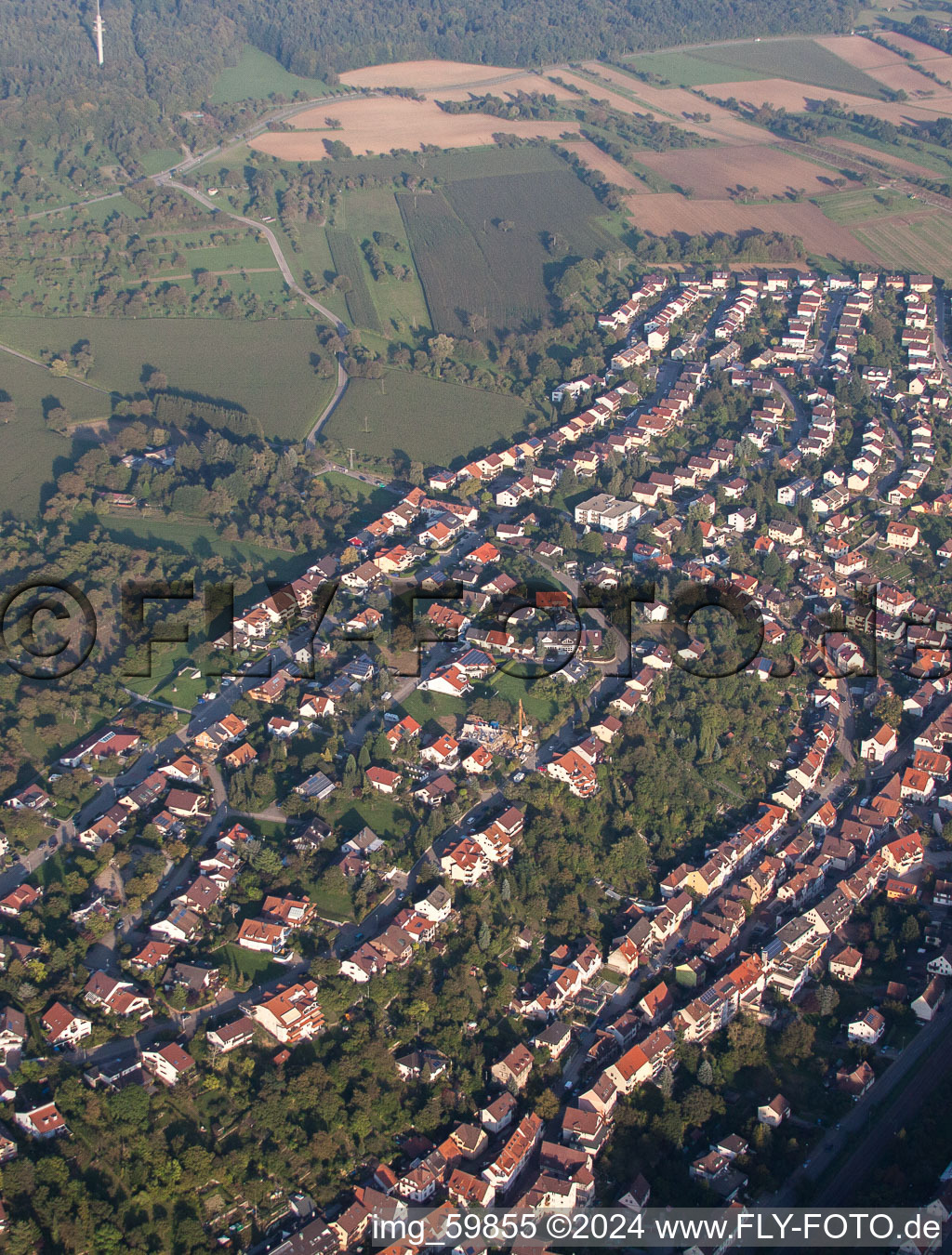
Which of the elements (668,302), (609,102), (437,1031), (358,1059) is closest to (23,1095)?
(358,1059)

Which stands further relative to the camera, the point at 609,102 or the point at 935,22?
the point at 935,22

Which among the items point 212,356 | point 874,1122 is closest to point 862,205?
point 212,356

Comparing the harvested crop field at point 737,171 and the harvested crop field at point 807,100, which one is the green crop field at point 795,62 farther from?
the harvested crop field at point 737,171

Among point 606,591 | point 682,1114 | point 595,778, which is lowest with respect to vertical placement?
point 682,1114

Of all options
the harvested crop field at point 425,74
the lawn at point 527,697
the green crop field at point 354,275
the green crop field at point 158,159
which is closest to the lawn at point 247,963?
the lawn at point 527,697

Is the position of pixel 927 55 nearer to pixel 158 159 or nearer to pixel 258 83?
pixel 258 83

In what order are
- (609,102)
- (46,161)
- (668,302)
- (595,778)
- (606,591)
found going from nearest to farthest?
(595,778) < (606,591) < (668,302) < (46,161) < (609,102)

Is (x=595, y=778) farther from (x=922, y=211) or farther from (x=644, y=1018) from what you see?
(x=922, y=211)
